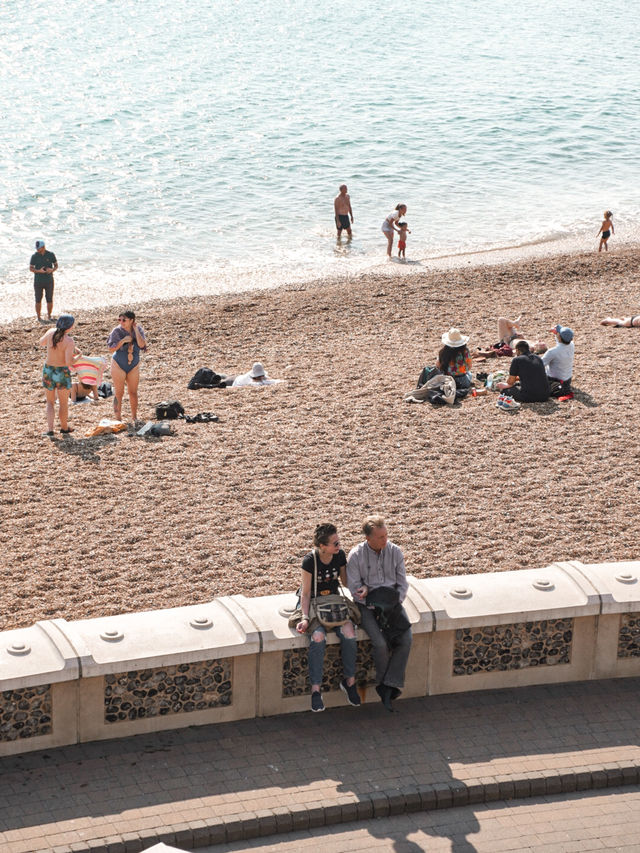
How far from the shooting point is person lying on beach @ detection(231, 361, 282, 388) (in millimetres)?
15031

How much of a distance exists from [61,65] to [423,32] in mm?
22836

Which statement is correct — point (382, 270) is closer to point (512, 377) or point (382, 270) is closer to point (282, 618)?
point (512, 377)

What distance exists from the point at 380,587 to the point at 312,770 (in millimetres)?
1186

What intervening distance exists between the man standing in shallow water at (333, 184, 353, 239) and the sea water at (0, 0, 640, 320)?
482 mm

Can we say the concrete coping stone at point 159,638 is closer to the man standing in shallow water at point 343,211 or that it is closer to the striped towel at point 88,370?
the striped towel at point 88,370

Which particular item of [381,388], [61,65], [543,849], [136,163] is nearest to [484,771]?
[543,849]

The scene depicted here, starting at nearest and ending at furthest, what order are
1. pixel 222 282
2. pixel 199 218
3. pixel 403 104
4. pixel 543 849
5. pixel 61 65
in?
pixel 543 849 → pixel 222 282 → pixel 199 218 → pixel 403 104 → pixel 61 65

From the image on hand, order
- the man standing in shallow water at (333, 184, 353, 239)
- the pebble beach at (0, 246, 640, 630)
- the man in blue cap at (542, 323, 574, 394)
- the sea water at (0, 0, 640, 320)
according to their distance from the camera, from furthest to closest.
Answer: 1. the sea water at (0, 0, 640, 320)
2. the man standing in shallow water at (333, 184, 353, 239)
3. the man in blue cap at (542, 323, 574, 394)
4. the pebble beach at (0, 246, 640, 630)

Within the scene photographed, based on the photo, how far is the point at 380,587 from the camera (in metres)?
7.17

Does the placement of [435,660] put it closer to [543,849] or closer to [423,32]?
[543,849]

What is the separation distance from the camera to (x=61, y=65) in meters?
51.5

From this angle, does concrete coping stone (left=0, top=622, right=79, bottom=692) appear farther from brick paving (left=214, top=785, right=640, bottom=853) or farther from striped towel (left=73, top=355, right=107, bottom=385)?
striped towel (left=73, top=355, right=107, bottom=385)

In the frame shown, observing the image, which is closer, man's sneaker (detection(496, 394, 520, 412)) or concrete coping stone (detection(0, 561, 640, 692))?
concrete coping stone (detection(0, 561, 640, 692))

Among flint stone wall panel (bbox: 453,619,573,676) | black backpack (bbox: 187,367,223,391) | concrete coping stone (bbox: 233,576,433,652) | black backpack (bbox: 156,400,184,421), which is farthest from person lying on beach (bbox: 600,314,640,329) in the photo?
concrete coping stone (bbox: 233,576,433,652)
